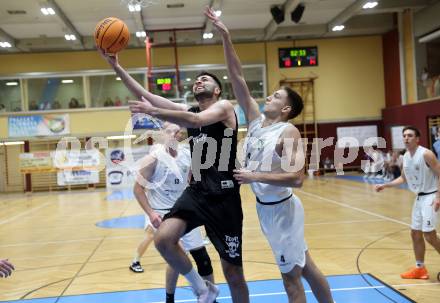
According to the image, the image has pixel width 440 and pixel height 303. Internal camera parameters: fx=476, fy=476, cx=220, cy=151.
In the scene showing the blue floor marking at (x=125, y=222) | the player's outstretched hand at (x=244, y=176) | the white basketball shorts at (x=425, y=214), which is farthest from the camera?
the blue floor marking at (x=125, y=222)

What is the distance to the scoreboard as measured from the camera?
22.6 meters

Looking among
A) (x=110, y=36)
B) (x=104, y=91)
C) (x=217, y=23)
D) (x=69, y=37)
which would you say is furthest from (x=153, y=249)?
(x=104, y=91)

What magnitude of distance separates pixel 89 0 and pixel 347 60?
45.1 ft

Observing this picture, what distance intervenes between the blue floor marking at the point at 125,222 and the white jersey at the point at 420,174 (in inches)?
259

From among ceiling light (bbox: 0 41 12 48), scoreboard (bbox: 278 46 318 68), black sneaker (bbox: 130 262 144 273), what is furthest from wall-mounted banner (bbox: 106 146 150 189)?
black sneaker (bbox: 130 262 144 273)

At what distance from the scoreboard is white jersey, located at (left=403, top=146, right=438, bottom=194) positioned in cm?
1728

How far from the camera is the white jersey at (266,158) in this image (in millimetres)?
3830

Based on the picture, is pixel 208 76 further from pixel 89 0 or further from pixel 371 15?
pixel 371 15

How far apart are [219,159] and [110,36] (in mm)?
1463

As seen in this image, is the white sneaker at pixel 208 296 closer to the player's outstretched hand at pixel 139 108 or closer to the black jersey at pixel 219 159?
the black jersey at pixel 219 159

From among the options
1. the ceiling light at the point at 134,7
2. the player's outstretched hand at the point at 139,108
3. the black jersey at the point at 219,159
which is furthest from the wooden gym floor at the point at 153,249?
the ceiling light at the point at 134,7

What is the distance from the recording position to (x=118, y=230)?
1056cm

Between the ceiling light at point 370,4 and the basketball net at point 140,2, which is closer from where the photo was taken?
the basketball net at point 140,2

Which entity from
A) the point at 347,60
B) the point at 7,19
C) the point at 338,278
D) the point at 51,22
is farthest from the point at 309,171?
the point at 338,278
